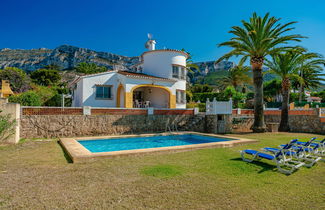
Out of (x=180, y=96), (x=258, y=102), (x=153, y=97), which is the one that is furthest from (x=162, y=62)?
(x=258, y=102)

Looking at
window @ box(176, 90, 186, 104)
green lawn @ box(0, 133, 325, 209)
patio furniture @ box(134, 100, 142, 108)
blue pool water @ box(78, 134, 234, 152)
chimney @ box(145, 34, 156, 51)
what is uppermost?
chimney @ box(145, 34, 156, 51)

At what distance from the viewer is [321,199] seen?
4586 mm

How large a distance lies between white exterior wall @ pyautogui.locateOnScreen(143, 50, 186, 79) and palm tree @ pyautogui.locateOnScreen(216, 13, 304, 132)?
7703 mm

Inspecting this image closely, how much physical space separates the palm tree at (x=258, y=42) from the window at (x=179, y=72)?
7639mm

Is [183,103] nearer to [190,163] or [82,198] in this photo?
[190,163]

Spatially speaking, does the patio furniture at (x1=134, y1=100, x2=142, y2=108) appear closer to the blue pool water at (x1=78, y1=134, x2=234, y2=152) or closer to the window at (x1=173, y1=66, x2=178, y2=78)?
the window at (x1=173, y1=66, x2=178, y2=78)

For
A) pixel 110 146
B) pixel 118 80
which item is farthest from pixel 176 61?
pixel 110 146

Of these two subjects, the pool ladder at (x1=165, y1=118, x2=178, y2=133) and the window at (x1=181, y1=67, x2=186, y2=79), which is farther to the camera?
the window at (x1=181, y1=67, x2=186, y2=79)

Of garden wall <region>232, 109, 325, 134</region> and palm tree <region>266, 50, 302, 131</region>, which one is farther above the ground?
palm tree <region>266, 50, 302, 131</region>

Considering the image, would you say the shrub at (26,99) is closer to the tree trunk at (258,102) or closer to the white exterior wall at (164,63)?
the white exterior wall at (164,63)

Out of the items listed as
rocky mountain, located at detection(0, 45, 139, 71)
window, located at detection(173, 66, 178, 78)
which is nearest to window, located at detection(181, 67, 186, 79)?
window, located at detection(173, 66, 178, 78)

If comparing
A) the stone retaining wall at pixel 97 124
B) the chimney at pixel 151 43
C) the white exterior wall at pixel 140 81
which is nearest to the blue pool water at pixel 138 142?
the stone retaining wall at pixel 97 124

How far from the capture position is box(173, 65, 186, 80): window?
2668 centimetres

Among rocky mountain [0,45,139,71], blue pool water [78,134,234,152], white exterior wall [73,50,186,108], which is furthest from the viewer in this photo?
rocky mountain [0,45,139,71]
